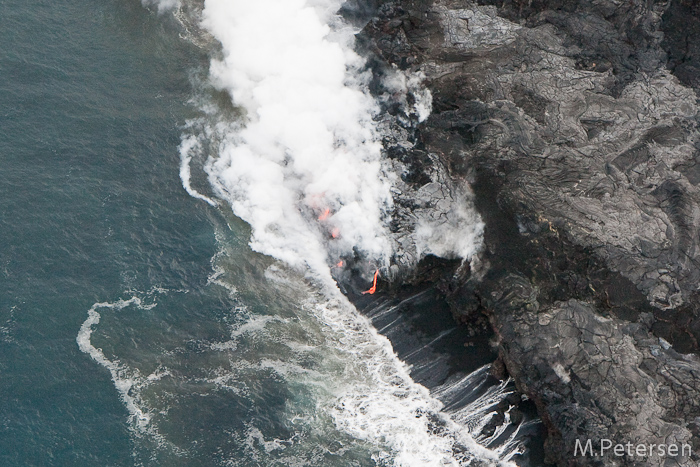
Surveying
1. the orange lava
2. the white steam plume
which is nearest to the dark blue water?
the white steam plume

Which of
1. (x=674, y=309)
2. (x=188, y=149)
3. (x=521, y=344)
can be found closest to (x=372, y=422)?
(x=521, y=344)

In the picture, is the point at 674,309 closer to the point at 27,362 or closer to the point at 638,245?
the point at 638,245

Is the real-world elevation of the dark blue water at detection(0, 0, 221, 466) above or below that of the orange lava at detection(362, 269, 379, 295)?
above

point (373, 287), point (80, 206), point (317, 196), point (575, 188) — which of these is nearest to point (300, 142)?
point (317, 196)

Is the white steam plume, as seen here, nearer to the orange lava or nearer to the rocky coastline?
the orange lava

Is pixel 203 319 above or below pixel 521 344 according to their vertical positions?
above
